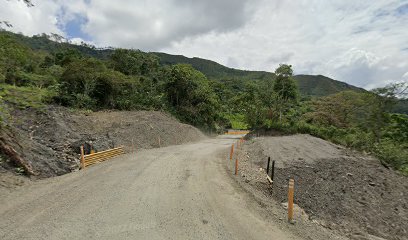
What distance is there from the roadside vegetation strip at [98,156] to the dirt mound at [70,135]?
0.42 meters

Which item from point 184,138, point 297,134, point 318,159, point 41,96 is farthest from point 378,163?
point 41,96

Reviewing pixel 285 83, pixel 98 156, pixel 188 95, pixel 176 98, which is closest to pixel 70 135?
pixel 98 156

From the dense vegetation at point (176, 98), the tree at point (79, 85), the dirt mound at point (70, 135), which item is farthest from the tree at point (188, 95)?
the tree at point (79, 85)

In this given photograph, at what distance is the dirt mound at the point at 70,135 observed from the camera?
1080 centimetres

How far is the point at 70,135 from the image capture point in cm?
1527

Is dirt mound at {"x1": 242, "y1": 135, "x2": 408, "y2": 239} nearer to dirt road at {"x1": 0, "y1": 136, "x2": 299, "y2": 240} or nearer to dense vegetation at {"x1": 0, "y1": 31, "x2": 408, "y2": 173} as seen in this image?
dirt road at {"x1": 0, "y1": 136, "x2": 299, "y2": 240}

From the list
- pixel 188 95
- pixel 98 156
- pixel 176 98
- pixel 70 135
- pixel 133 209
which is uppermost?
pixel 188 95

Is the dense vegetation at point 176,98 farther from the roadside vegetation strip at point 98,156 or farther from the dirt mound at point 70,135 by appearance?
the roadside vegetation strip at point 98,156

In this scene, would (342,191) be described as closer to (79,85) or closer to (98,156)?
(98,156)

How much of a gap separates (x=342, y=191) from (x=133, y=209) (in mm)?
9223

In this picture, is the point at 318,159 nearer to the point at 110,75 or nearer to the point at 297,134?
the point at 297,134

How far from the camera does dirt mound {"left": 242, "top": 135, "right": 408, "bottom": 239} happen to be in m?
8.82

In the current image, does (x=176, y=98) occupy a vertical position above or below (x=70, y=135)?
above

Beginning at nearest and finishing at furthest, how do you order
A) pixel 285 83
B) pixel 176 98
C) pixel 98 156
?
pixel 98 156, pixel 176 98, pixel 285 83
